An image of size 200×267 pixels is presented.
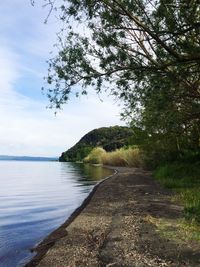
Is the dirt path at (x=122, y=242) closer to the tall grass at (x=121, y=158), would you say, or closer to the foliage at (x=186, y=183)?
the foliage at (x=186, y=183)

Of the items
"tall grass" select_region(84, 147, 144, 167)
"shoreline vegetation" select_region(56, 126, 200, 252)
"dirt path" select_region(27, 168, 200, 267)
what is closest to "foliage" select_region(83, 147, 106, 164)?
"tall grass" select_region(84, 147, 144, 167)

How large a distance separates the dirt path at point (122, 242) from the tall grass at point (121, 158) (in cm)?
2773

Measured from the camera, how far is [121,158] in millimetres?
62312

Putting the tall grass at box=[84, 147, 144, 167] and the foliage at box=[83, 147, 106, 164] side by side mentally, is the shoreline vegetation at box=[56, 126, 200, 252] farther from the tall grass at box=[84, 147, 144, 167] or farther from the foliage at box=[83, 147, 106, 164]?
the foliage at box=[83, 147, 106, 164]

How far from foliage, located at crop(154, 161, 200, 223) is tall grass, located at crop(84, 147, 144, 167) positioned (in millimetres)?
11713

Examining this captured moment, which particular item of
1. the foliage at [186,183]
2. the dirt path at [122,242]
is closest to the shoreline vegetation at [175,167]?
the foliage at [186,183]

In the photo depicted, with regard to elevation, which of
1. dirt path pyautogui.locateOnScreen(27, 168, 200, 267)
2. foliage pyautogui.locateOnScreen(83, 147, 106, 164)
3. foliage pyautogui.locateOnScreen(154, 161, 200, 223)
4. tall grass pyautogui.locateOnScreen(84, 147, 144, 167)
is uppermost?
foliage pyautogui.locateOnScreen(83, 147, 106, 164)

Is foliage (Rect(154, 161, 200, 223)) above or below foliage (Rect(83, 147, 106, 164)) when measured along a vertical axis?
below

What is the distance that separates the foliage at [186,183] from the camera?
1453 centimetres

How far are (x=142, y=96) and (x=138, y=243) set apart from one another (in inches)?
364

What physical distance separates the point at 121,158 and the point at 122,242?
5224 centimetres

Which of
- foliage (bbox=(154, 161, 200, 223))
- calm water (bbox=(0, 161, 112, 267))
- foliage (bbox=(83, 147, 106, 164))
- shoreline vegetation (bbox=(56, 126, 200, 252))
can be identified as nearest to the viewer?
calm water (bbox=(0, 161, 112, 267))

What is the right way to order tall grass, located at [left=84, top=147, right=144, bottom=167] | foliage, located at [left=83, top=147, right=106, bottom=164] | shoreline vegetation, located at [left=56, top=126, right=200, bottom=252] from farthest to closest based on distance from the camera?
foliage, located at [left=83, top=147, right=106, bottom=164]
tall grass, located at [left=84, top=147, right=144, bottom=167]
shoreline vegetation, located at [left=56, top=126, right=200, bottom=252]

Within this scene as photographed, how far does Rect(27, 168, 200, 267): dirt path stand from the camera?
8719 millimetres
